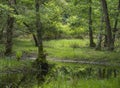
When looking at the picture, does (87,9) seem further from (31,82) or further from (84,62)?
(31,82)

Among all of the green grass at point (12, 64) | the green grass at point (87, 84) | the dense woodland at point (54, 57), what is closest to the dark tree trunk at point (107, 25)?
the dense woodland at point (54, 57)

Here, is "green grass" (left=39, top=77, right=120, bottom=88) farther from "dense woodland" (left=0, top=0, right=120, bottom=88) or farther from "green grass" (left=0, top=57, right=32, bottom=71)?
"green grass" (left=0, top=57, right=32, bottom=71)

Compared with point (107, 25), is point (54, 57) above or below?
below

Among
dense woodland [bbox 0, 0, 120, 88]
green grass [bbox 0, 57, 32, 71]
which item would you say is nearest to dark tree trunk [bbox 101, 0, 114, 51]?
dense woodland [bbox 0, 0, 120, 88]

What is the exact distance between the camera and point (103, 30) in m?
30.3

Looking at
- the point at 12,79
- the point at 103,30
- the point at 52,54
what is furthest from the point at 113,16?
the point at 12,79

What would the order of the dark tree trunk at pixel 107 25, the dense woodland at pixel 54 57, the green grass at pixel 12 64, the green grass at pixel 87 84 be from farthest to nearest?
the dark tree trunk at pixel 107 25 < the green grass at pixel 12 64 < the dense woodland at pixel 54 57 < the green grass at pixel 87 84

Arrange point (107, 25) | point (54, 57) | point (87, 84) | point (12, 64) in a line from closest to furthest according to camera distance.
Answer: point (87, 84) → point (12, 64) → point (107, 25) → point (54, 57)

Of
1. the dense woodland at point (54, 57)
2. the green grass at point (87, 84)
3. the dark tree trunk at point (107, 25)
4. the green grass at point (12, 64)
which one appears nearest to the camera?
the green grass at point (87, 84)

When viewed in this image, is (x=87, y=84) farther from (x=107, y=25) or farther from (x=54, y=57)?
(x=54, y=57)

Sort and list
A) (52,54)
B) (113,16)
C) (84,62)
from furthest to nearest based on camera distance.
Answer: (113,16) < (52,54) < (84,62)

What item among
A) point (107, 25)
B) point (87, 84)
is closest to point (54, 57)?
point (107, 25)

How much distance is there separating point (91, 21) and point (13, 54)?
12.1 meters

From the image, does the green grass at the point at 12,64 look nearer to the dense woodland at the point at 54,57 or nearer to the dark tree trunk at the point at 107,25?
the dense woodland at the point at 54,57
